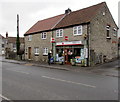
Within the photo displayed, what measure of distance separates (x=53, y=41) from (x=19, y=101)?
52.4 ft

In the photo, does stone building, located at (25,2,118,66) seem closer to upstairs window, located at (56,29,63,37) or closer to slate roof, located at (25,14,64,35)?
upstairs window, located at (56,29,63,37)

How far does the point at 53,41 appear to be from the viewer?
20438 millimetres

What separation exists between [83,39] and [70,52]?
271cm

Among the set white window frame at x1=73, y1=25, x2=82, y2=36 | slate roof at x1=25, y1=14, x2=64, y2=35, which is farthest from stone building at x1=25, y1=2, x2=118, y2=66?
slate roof at x1=25, y1=14, x2=64, y2=35

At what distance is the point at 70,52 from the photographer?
1809 cm

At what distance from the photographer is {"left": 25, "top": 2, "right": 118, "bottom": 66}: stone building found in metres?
16.7

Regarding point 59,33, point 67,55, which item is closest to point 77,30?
point 59,33

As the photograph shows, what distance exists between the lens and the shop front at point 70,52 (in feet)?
55.7

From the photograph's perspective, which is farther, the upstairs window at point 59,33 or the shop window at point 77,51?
the upstairs window at point 59,33

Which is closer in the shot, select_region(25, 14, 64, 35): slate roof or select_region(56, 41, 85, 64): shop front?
select_region(56, 41, 85, 64): shop front

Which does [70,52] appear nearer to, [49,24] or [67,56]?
[67,56]

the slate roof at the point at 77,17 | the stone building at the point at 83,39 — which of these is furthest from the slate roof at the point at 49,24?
the stone building at the point at 83,39

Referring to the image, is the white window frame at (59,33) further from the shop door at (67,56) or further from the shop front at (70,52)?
the shop door at (67,56)

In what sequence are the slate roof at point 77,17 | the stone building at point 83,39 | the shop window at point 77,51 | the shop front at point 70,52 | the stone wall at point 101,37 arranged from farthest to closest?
the slate roof at point 77,17, the shop window at point 77,51, the stone wall at point 101,37, the shop front at point 70,52, the stone building at point 83,39
